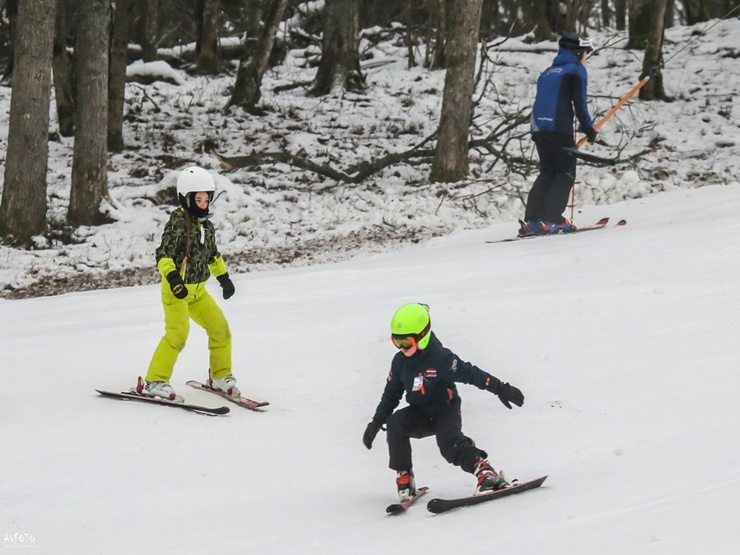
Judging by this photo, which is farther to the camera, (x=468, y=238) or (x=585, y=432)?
(x=468, y=238)

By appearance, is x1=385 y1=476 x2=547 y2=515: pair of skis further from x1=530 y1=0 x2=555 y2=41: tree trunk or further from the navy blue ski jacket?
x1=530 y1=0 x2=555 y2=41: tree trunk

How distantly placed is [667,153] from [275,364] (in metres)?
11.6

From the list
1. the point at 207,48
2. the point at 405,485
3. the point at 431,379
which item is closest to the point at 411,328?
the point at 431,379

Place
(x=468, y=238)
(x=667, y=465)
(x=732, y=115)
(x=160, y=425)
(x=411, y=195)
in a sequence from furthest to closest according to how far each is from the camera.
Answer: (x=732, y=115)
(x=411, y=195)
(x=468, y=238)
(x=160, y=425)
(x=667, y=465)

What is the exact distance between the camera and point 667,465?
514 centimetres

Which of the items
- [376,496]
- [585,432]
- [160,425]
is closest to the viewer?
[376,496]

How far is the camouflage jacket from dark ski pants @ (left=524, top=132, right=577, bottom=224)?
524 centimetres

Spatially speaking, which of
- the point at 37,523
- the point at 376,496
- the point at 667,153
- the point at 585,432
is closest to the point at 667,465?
the point at 585,432

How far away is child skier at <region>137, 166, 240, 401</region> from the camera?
706 centimetres

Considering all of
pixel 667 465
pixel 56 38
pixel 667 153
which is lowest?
pixel 667 465

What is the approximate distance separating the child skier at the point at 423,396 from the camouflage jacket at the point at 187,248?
2116 mm

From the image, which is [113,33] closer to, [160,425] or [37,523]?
[160,425]

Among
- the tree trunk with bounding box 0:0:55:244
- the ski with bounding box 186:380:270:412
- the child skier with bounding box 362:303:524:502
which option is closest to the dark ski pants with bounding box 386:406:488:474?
the child skier with bounding box 362:303:524:502

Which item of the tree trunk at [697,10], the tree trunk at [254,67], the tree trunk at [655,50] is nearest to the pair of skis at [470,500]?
the tree trunk at [254,67]
